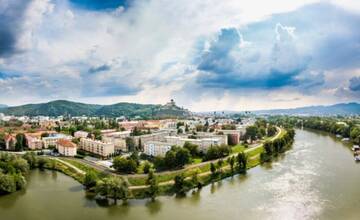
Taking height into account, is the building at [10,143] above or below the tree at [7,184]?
above

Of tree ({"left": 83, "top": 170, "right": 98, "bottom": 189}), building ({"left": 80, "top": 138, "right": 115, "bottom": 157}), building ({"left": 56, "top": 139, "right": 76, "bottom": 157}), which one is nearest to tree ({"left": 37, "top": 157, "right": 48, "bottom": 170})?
building ({"left": 56, "top": 139, "right": 76, "bottom": 157})

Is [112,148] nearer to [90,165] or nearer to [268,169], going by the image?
[90,165]

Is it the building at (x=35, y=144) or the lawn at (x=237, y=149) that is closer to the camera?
the lawn at (x=237, y=149)

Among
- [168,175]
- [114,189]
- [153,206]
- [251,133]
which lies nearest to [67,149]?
[168,175]

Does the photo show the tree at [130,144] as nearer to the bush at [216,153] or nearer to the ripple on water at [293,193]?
the bush at [216,153]

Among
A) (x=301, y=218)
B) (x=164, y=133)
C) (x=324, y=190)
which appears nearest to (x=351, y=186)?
(x=324, y=190)

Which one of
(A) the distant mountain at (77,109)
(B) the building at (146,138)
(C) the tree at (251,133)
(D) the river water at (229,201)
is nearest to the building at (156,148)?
(B) the building at (146,138)

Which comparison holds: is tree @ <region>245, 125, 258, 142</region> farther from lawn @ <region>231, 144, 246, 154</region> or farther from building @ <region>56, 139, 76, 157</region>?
building @ <region>56, 139, 76, 157</region>
